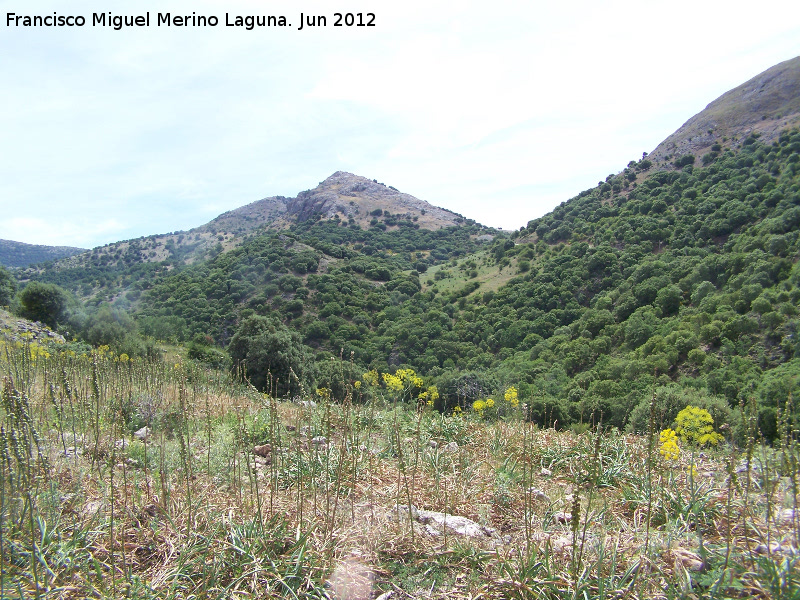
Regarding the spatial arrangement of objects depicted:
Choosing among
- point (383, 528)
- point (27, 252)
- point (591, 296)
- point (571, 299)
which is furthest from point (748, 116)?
point (27, 252)

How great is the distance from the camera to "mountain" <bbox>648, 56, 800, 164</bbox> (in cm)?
5025

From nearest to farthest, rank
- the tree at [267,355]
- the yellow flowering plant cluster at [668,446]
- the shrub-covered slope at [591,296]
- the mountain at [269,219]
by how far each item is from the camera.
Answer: the yellow flowering plant cluster at [668,446] < the tree at [267,355] < the shrub-covered slope at [591,296] < the mountain at [269,219]

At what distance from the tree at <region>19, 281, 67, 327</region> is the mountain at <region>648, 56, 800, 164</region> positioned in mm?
67181

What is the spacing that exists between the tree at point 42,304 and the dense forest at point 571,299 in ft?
5.35

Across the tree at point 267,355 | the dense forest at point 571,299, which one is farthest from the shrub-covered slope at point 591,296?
the tree at point 267,355

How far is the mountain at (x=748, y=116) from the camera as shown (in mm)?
50250

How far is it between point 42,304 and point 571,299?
43.8 meters

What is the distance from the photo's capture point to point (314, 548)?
9.06ft

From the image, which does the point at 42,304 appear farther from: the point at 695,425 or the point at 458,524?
the point at 695,425

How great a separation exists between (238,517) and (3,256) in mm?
133162

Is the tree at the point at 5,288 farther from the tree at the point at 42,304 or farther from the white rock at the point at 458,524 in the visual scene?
the white rock at the point at 458,524

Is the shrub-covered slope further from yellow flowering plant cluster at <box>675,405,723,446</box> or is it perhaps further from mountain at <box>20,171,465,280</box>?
mountain at <box>20,171,465,280</box>

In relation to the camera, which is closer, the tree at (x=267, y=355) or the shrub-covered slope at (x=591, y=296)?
the tree at (x=267, y=355)

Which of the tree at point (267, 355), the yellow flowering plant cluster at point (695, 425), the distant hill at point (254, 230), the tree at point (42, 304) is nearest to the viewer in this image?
the yellow flowering plant cluster at point (695, 425)
